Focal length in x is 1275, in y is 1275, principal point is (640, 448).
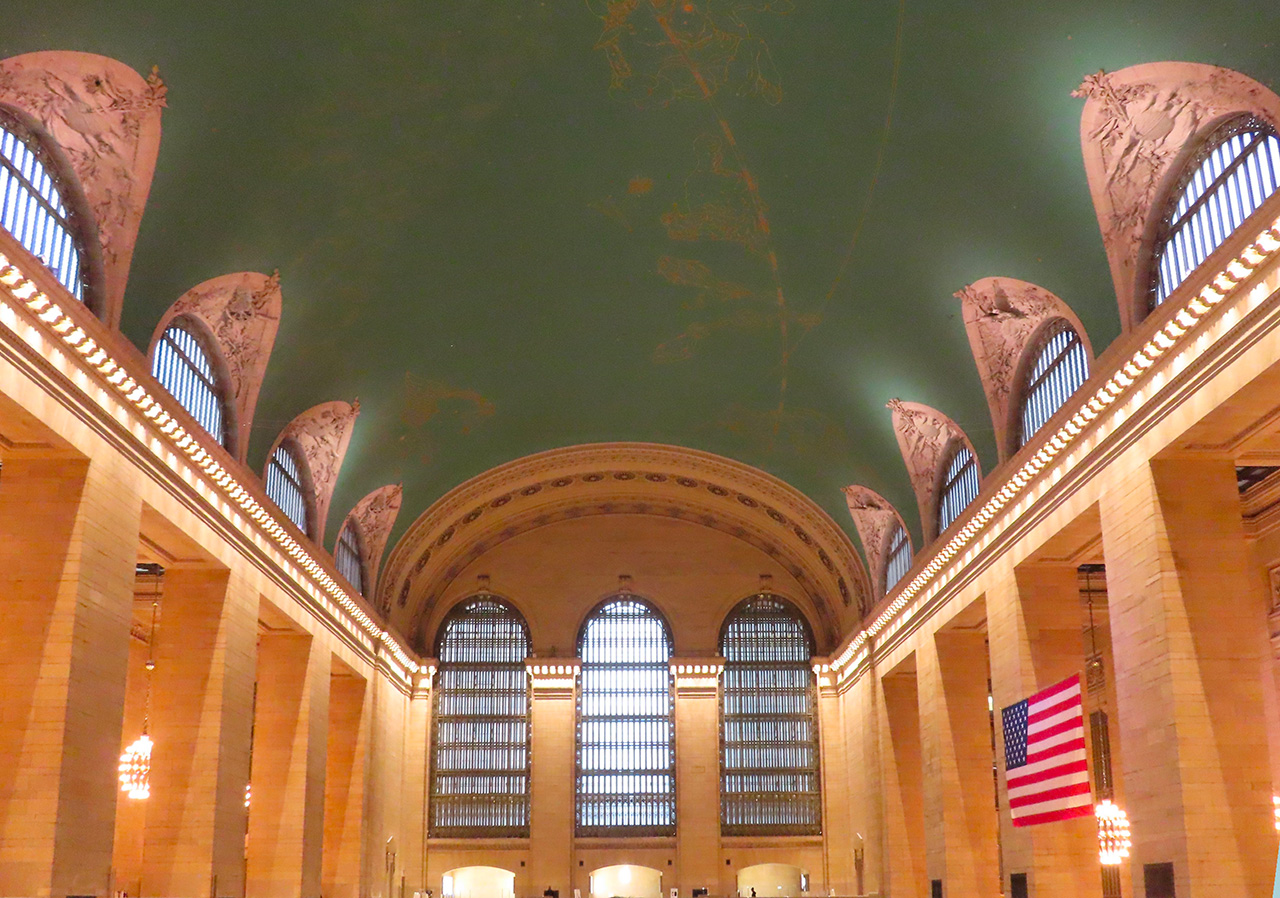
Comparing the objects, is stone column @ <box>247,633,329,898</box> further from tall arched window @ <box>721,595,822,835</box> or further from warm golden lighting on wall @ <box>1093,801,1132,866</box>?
warm golden lighting on wall @ <box>1093,801,1132,866</box>

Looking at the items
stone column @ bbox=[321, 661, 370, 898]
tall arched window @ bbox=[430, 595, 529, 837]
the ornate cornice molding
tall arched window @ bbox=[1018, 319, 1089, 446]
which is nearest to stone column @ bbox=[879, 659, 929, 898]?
the ornate cornice molding

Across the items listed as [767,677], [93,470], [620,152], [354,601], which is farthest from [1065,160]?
[767,677]

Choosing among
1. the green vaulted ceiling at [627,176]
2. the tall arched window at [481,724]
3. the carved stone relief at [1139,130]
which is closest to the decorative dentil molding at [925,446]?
the green vaulted ceiling at [627,176]

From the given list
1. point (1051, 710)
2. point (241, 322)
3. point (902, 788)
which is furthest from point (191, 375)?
point (902, 788)

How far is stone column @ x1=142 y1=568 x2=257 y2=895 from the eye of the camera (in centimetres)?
1917

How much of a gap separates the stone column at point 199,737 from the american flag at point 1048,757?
12131 mm

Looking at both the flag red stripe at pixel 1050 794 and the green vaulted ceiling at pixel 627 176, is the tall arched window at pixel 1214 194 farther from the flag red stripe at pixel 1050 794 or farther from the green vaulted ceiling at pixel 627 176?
Answer: the flag red stripe at pixel 1050 794

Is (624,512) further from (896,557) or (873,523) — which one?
(896,557)

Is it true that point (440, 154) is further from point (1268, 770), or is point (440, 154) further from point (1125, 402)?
point (1268, 770)

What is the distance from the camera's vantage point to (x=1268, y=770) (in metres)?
14.6

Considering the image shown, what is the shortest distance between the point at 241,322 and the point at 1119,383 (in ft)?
41.5

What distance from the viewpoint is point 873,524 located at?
96.2ft

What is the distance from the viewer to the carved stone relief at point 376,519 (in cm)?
2820

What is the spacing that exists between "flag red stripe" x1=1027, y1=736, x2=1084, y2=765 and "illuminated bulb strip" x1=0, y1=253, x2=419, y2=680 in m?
12.7
